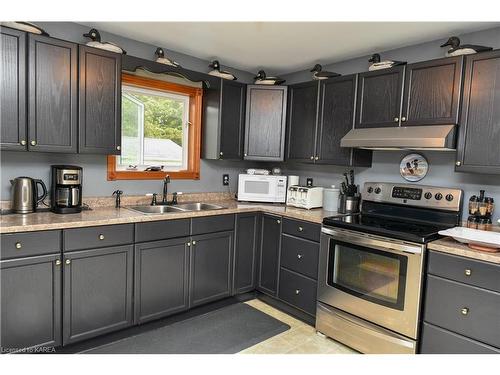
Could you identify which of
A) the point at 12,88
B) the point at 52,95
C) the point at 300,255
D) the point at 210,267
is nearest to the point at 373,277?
the point at 300,255

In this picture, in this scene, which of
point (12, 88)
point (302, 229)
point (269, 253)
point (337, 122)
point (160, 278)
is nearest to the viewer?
point (12, 88)

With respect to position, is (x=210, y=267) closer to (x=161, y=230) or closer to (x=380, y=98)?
(x=161, y=230)

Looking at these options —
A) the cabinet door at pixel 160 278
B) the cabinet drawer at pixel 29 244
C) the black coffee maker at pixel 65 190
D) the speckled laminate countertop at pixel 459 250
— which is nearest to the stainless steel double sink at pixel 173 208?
the cabinet door at pixel 160 278

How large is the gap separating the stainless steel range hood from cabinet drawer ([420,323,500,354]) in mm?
1202

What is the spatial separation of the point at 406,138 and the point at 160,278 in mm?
2159

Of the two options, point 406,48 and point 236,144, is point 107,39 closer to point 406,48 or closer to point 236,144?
point 236,144

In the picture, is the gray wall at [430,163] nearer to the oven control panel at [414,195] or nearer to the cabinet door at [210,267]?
the oven control panel at [414,195]

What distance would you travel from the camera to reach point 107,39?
9.18ft

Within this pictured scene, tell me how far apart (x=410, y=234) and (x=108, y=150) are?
230 cm

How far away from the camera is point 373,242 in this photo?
229 centimetres

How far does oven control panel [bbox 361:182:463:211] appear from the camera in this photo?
8.20 ft

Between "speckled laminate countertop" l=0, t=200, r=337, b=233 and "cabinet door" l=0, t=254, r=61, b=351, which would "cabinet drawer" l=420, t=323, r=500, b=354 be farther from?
"cabinet door" l=0, t=254, r=61, b=351

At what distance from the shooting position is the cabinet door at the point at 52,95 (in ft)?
7.21

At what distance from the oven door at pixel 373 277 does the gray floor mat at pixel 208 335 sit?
58cm
